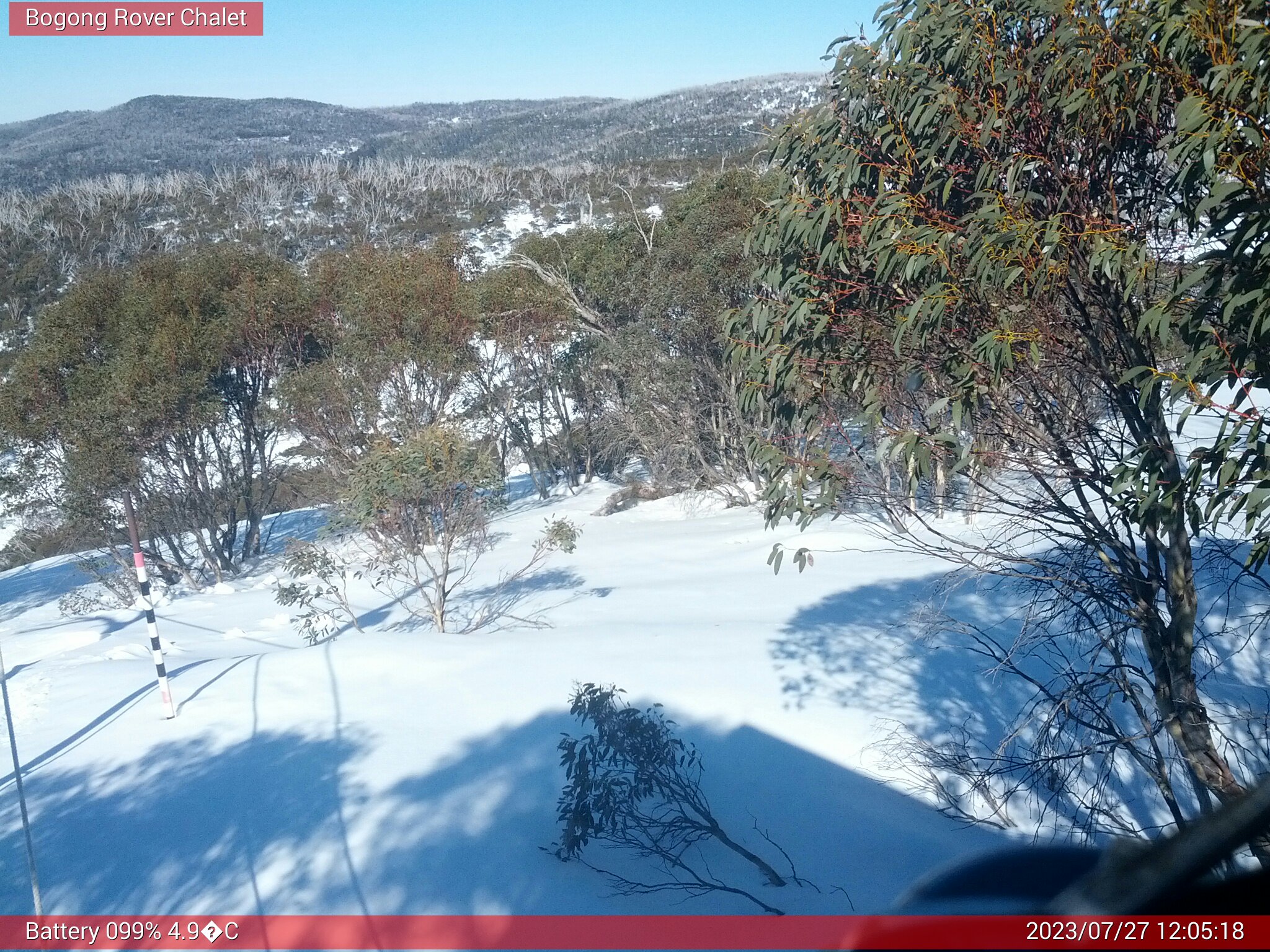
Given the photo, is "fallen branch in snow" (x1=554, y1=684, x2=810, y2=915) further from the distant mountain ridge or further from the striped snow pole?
the distant mountain ridge

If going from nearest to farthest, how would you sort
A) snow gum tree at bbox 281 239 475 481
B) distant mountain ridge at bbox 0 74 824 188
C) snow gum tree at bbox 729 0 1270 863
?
snow gum tree at bbox 729 0 1270 863, snow gum tree at bbox 281 239 475 481, distant mountain ridge at bbox 0 74 824 188

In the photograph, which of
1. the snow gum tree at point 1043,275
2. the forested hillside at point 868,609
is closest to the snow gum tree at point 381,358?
the forested hillside at point 868,609

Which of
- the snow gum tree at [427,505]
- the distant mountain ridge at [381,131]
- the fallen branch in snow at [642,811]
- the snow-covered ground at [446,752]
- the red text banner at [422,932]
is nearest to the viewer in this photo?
the red text banner at [422,932]

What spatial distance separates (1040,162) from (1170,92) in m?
0.52

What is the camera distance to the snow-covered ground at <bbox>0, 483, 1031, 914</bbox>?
4250 mm

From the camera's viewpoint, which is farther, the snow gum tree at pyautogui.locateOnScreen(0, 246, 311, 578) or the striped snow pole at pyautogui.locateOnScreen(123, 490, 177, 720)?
the snow gum tree at pyautogui.locateOnScreen(0, 246, 311, 578)

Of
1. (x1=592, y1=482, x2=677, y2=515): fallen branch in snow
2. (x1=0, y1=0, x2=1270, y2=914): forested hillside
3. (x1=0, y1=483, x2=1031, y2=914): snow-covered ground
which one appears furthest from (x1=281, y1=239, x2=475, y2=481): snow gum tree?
(x1=0, y1=483, x2=1031, y2=914): snow-covered ground

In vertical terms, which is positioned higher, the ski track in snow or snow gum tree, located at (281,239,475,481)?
snow gum tree, located at (281,239,475,481)

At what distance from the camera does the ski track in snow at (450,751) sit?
4250 millimetres

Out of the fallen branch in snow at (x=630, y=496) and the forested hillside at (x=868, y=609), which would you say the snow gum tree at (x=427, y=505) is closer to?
the forested hillside at (x=868, y=609)

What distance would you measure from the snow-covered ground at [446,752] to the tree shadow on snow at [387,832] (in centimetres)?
1

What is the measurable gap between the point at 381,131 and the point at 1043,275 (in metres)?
84.7

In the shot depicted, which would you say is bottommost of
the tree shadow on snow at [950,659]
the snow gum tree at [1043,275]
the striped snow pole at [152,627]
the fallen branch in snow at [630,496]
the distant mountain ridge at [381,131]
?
the fallen branch in snow at [630,496]

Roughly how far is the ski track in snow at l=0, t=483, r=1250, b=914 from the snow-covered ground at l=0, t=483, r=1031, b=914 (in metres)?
0.02
